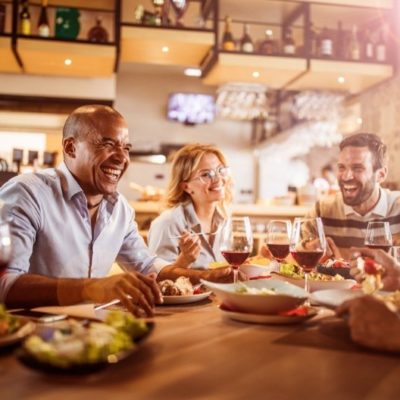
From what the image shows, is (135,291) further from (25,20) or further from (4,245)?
(25,20)

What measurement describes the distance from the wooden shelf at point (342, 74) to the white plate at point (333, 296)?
3.68 m

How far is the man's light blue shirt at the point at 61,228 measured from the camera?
1773 millimetres

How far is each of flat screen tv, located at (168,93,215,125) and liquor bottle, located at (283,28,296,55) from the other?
2891mm

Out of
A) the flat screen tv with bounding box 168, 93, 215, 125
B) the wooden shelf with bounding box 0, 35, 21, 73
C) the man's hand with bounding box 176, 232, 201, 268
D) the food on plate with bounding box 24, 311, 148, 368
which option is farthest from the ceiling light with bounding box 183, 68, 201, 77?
the food on plate with bounding box 24, 311, 148, 368

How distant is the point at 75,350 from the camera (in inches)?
30.6

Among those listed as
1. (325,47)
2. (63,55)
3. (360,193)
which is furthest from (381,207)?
(63,55)

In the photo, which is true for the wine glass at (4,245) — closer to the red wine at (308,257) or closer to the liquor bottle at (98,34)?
the red wine at (308,257)

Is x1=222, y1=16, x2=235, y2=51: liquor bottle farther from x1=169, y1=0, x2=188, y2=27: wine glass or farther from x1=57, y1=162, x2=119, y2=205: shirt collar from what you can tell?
x1=57, y1=162, x2=119, y2=205: shirt collar

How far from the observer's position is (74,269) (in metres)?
1.97

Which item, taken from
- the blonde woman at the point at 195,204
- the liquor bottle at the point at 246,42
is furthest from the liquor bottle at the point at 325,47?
the blonde woman at the point at 195,204

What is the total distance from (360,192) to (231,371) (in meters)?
2.21

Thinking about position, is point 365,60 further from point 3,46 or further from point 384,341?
point 384,341

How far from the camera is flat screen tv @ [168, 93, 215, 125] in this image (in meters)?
7.87

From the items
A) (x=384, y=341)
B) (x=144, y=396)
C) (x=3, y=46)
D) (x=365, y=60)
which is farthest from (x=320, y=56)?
(x=144, y=396)
